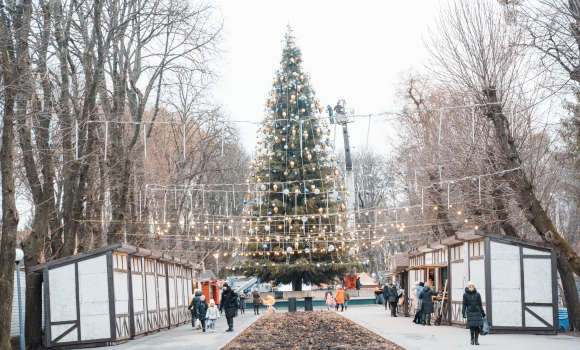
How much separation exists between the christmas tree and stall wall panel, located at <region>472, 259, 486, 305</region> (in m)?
24.1

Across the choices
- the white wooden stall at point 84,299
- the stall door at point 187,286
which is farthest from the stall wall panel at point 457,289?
the stall door at point 187,286

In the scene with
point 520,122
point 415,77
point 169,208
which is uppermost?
point 415,77

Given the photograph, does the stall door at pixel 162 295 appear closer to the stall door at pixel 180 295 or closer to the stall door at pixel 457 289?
the stall door at pixel 180 295

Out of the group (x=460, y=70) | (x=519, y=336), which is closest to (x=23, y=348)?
(x=519, y=336)

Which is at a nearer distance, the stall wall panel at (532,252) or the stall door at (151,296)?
the stall wall panel at (532,252)

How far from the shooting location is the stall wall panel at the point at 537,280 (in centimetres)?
2312

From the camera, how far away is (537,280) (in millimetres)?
23234

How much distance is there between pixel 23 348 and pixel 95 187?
26.5 ft

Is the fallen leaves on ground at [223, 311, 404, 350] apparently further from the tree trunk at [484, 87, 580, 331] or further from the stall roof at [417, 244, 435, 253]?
the tree trunk at [484, 87, 580, 331]

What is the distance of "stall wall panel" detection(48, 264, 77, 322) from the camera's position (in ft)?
72.9

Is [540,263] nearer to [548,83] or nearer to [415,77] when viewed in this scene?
[548,83]

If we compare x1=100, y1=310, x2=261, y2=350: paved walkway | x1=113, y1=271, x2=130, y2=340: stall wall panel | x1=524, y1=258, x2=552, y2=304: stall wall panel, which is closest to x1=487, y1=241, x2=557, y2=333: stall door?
x1=524, y1=258, x2=552, y2=304: stall wall panel

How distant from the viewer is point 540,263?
76.1 ft

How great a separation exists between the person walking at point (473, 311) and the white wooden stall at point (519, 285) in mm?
2665
